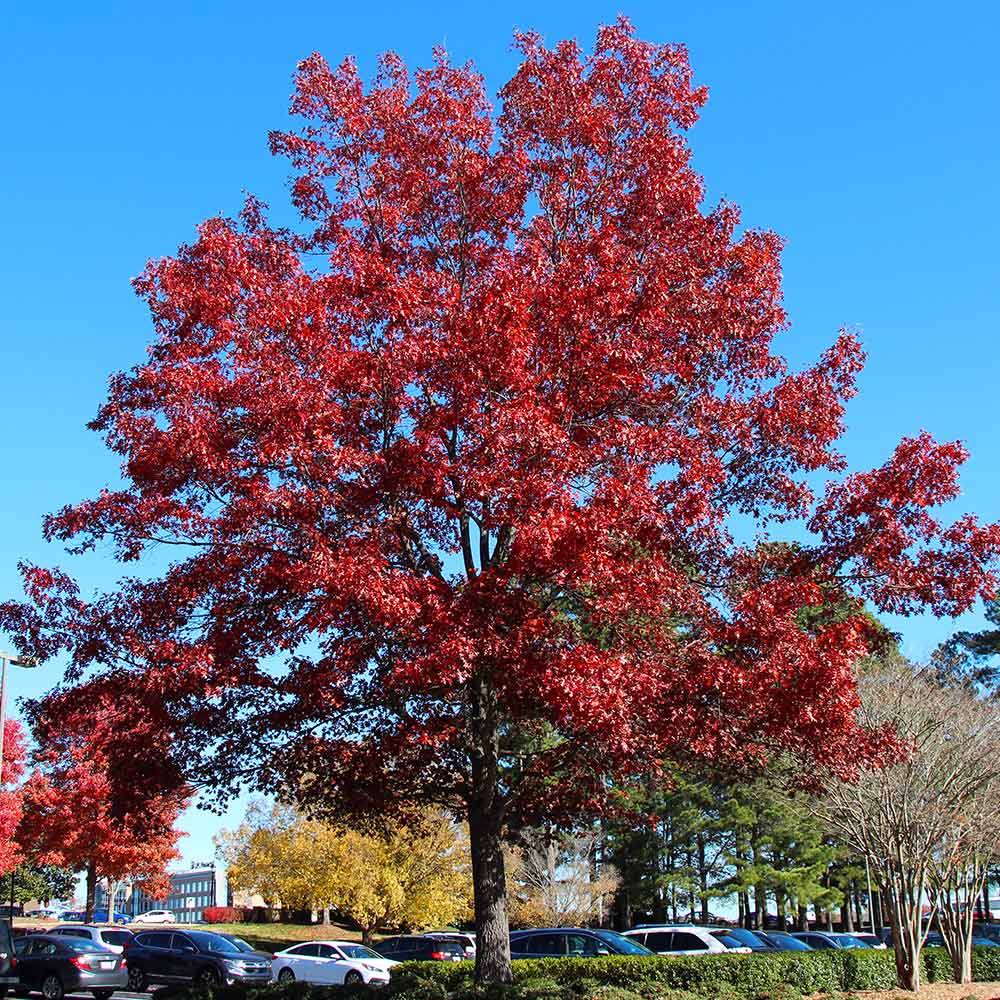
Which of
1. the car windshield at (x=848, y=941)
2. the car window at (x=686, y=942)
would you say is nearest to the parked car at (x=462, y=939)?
the car window at (x=686, y=942)

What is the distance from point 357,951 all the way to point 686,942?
889 centimetres

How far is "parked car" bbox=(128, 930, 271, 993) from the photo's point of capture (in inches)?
1043

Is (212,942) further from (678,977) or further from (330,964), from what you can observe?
(678,977)

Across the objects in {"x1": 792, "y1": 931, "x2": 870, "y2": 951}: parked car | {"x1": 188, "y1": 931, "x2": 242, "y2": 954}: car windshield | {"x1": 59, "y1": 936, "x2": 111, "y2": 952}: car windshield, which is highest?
{"x1": 59, "y1": 936, "x2": 111, "y2": 952}: car windshield

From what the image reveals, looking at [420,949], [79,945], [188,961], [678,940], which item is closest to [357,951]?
[420,949]

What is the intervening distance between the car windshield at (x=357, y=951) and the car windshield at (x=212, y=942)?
284 centimetres

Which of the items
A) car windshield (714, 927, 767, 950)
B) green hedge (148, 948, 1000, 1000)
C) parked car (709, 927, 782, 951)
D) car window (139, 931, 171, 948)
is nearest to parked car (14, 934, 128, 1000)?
car window (139, 931, 171, 948)

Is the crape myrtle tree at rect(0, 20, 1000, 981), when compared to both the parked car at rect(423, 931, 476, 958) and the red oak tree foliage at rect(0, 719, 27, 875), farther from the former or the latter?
the red oak tree foliage at rect(0, 719, 27, 875)

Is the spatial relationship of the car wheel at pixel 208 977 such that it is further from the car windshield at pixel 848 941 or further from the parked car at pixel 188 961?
the car windshield at pixel 848 941

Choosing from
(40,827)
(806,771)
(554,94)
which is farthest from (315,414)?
(40,827)

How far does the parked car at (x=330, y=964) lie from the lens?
89.9 feet

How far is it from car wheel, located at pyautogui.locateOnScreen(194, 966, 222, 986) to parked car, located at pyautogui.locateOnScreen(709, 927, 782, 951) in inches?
501

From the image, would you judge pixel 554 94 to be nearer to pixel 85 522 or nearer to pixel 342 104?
pixel 342 104

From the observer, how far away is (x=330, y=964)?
2803 centimetres
